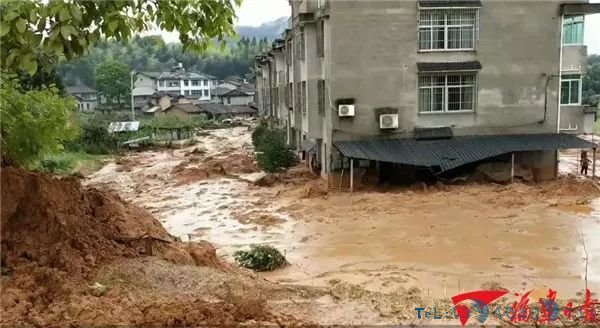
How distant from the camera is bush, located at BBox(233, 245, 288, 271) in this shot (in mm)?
12539

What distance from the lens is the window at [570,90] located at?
23.1 m

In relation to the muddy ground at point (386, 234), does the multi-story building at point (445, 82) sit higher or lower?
higher

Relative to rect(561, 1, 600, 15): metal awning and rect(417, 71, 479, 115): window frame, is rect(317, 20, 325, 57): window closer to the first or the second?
rect(417, 71, 479, 115): window frame

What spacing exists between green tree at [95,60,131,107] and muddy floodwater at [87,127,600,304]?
5251 centimetres

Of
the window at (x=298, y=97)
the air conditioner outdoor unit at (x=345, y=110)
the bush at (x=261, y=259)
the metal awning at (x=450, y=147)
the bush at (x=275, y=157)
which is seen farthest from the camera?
the window at (x=298, y=97)

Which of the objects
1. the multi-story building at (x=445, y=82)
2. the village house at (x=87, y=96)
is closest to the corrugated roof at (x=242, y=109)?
the village house at (x=87, y=96)

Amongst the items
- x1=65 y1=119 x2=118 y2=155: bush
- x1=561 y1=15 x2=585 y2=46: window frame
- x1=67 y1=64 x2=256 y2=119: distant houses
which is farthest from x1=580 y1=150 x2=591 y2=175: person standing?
x1=67 y1=64 x2=256 y2=119: distant houses

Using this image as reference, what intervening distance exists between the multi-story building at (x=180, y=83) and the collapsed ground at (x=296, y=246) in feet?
210

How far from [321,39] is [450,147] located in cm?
673

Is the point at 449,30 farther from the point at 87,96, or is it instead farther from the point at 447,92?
the point at 87,96

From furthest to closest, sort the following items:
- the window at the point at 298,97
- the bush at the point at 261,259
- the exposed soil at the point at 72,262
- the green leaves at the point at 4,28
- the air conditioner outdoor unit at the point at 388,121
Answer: the window at the point at 298,97 < the air conditioner outdoor unit at the point at 388,121 < the bush at the point at 261,259 < the exposed soil at the point at 72,262 < the green leaves at the point at 4,28

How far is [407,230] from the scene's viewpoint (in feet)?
54.8

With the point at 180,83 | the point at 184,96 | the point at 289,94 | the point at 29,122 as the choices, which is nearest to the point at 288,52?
the point at 289,94

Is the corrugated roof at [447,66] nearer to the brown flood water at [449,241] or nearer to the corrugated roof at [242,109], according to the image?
the brown flood water at [449,241]
